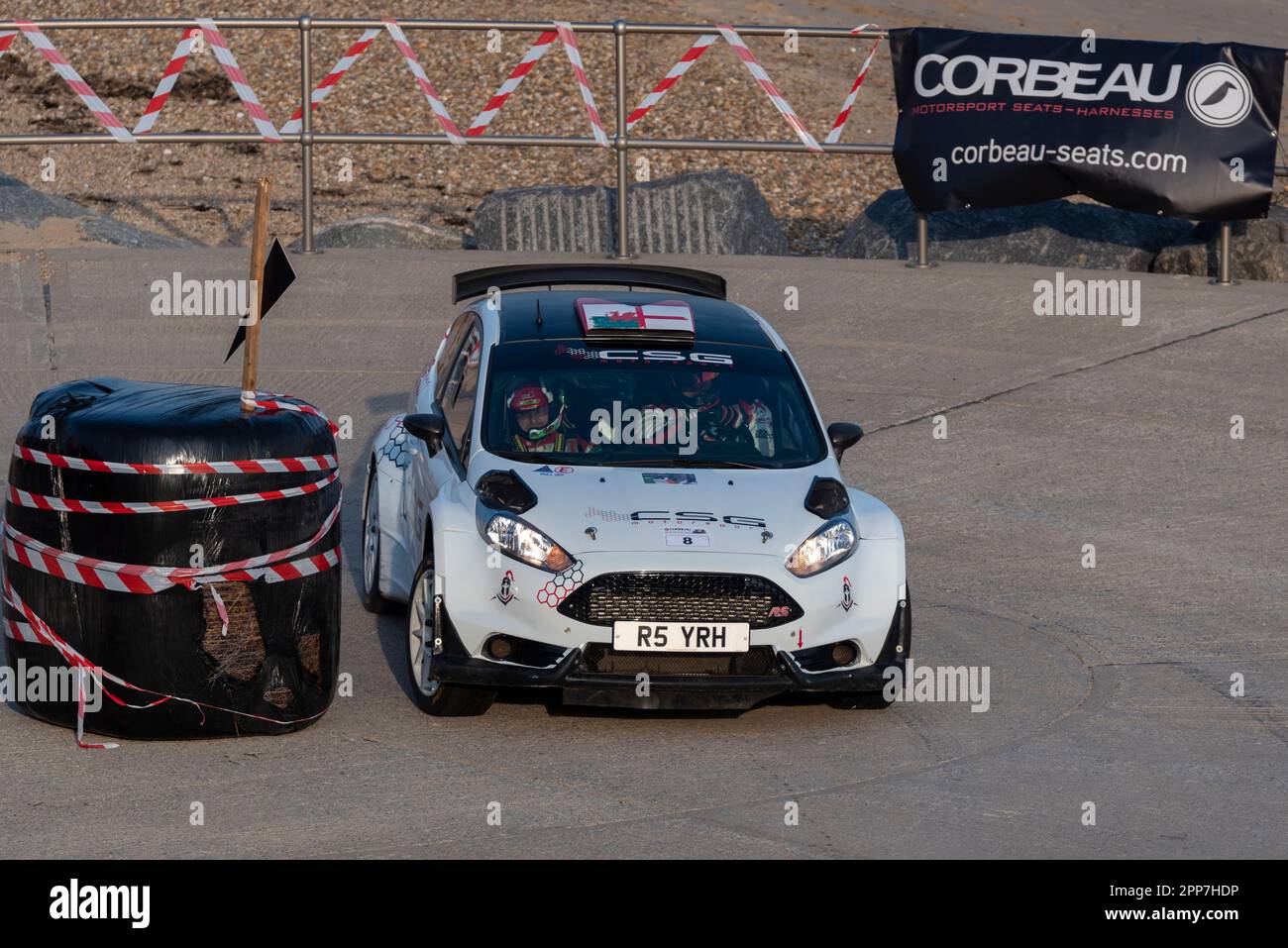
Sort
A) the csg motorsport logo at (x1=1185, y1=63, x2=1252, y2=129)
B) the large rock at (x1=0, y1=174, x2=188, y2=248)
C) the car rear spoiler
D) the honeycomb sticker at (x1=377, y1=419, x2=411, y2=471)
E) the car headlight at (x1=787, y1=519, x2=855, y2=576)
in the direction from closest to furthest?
the car headlight at (x1=787, y1=519, x2=855, y2=576)
the honeycomb sticker at (x1=377, y1=419, x2=411, y2=471)
the car rear spoiler
the csg motorsport logo at (x1=1185, y1=63, x2=1252, y2=129)
the large rock at (x1=0, y1=174, x2=188, y2=248)

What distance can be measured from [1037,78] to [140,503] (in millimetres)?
9891

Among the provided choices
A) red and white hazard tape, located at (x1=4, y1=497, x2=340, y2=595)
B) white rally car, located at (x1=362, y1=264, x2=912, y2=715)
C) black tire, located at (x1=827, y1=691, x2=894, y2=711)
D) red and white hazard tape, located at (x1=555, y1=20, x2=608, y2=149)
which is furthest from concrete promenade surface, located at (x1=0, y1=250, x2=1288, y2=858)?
red and white hazard tape, located at (x1=555, y1=20, x2=608, y2=149)

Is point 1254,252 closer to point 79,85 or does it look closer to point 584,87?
point 584,87

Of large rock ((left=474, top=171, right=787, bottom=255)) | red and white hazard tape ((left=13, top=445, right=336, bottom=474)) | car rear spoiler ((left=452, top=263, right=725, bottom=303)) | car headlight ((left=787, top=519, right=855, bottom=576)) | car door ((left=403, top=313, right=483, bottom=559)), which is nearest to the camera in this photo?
red and white hazard tape ((left=13, top=445, right=336, bottom=474))

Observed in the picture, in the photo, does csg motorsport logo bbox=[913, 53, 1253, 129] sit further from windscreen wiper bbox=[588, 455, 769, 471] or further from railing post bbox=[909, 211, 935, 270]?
windscreen wiper bbox=[588, 455, 769, 471]

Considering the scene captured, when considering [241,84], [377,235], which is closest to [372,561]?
[241,84]

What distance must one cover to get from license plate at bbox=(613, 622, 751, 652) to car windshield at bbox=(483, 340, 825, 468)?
921 mm

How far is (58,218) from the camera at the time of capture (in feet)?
57.2

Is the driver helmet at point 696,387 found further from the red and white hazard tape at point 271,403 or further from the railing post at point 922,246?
the railing post at point 922,246

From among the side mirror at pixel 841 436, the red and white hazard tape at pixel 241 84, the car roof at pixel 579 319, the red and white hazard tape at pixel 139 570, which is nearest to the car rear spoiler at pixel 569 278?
the car roof at pixel 579 319

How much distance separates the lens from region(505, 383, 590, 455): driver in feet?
27.8

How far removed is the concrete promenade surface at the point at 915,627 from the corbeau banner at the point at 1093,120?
2.76 feet

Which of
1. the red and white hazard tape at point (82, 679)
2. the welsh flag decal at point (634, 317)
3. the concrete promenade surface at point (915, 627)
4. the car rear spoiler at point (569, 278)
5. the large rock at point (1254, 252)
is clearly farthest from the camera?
the large rock at point (1254, 252)

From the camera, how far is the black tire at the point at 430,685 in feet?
26.1
